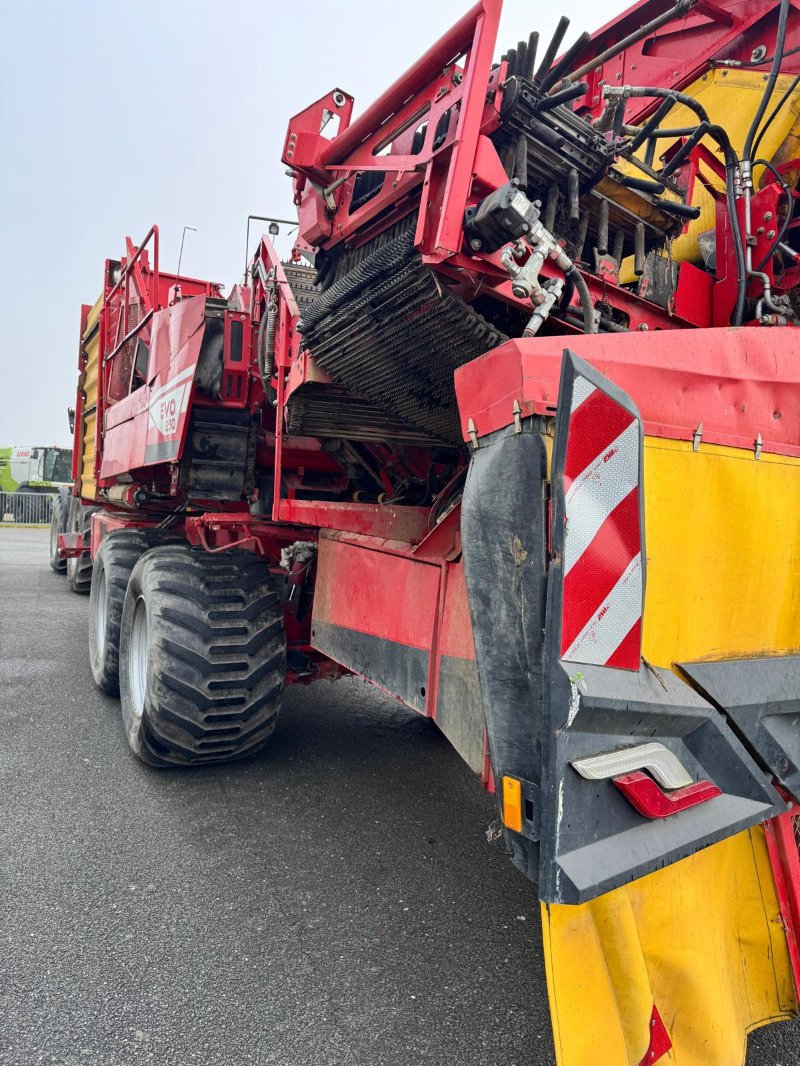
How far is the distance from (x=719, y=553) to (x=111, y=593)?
3982mm

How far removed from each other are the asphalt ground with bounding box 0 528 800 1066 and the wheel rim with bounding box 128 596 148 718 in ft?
0.96

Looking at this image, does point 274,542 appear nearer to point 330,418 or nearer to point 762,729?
point 330,418

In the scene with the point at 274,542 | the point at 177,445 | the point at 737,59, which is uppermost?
the point at 737,59

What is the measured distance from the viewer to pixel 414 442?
10.6 ft

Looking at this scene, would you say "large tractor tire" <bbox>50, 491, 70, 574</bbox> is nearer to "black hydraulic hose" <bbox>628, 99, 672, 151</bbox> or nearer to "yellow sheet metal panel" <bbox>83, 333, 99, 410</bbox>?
"yellow sheet metal panel" <bbox>83, 333, 99, 410</bbox>

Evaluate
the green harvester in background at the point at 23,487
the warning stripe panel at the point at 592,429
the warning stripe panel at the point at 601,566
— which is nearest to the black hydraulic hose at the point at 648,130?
the warning stripe panel at the point at 592,429

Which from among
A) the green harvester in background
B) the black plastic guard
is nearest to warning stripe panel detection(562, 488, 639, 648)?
the black plastic guard

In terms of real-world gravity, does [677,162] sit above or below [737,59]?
below

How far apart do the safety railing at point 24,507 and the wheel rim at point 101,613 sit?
25.1 meters

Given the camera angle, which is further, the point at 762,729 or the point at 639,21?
the point at 639,21

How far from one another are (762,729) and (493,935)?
1.17 metres

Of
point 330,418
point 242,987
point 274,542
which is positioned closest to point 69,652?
point 274,542

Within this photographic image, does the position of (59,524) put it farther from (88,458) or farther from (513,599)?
(513,599)

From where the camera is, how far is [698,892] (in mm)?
1691
